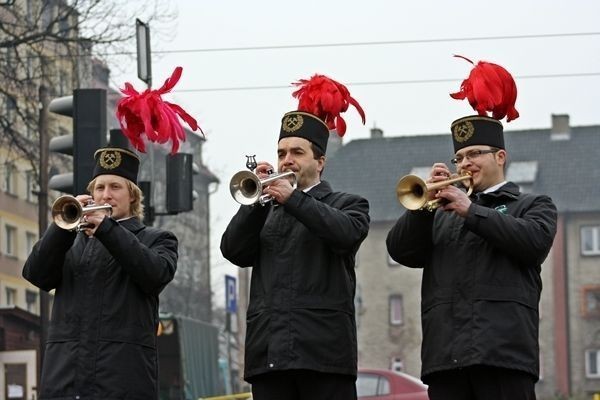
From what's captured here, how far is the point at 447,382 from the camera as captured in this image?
8.48 metres

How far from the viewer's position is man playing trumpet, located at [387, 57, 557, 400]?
8328 mm

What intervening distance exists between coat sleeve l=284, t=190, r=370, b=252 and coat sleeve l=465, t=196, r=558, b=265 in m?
0.57

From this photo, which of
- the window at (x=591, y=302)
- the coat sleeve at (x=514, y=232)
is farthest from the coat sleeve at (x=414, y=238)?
the window at (x=591, y=302)

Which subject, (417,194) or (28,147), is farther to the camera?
(28,147)

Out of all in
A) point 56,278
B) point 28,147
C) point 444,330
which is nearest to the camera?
point 444,330

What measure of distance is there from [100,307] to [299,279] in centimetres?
106

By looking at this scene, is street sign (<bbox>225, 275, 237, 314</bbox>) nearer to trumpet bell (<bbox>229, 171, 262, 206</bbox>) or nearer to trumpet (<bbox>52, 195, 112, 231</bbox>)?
trumpet (<bbox>52, 195, 112, 231</bbox>)

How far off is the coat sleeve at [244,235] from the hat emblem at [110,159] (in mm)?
897

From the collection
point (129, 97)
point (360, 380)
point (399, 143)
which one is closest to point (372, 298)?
point (399, 143)

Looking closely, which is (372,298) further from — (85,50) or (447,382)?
(447,382)

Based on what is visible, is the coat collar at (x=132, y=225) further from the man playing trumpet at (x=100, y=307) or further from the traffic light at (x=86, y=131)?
the traffic light at (x=86, y=131)

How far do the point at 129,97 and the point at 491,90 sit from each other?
6.82 ft

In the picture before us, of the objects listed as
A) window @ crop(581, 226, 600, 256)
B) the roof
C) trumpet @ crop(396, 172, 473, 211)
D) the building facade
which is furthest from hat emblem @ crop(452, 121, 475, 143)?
the roof

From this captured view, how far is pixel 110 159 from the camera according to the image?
941cm
